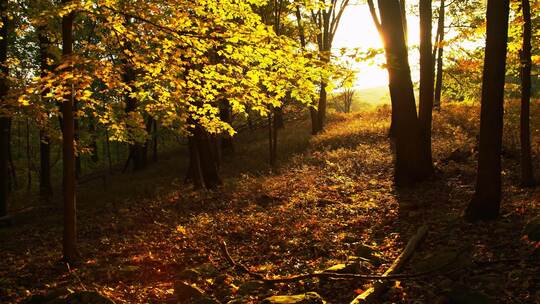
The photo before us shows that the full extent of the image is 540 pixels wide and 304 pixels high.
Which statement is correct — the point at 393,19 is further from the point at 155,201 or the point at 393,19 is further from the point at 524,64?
the point at 155,201

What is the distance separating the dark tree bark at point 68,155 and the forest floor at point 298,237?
2.20ft

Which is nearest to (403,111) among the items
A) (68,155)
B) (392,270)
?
(392,270)

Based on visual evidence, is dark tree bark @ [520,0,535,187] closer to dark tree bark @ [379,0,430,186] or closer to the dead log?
dark tree bark @ [379,0,430,186]

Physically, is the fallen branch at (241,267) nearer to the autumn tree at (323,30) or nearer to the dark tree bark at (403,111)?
the dark tree bark at (403,111)

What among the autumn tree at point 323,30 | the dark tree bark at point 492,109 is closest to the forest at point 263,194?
the dark tree bark at point 492,109

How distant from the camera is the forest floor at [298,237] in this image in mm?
7352

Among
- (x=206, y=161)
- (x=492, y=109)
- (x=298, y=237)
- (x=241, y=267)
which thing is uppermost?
(x=492, y=109)

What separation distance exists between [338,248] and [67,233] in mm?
6826

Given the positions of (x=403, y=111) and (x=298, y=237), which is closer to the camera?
(x=298, y=237)

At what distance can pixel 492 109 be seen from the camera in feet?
29.5

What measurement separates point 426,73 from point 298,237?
9370 millimetres

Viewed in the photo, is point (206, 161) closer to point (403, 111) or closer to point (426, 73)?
point (403, 111)

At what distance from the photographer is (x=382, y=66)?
7.76m

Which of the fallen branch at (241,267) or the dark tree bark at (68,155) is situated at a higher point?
the dark tree bark at (68,155)
